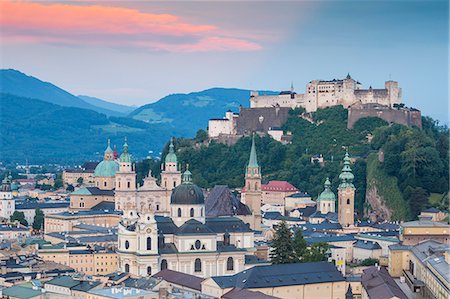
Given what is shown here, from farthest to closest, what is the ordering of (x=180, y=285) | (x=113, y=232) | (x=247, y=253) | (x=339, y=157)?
(x=339, y=157), (x=113, y=232), (x=247, y=253), (x=180, y=285)

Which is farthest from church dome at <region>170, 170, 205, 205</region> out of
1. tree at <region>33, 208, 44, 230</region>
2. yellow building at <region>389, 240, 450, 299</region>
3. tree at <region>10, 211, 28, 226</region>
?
tree at <region>10, 211, 28, 226</region>

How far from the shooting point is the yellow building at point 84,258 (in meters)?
48.7

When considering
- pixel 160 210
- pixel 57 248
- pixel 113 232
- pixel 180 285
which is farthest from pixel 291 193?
pixel 180 285

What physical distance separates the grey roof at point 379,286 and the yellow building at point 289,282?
121 cm

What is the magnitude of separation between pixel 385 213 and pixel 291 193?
25.9 ft

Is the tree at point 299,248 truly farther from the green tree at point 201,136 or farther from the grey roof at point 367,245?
the green tree at point 201,136

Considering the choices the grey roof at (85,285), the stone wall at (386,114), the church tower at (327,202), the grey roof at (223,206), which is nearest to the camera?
the grey roof at (85,285)

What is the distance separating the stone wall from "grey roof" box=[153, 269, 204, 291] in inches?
1442

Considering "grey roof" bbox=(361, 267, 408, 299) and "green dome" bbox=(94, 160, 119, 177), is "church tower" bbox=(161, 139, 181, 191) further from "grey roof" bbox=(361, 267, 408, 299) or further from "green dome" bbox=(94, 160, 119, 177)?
"grey roof" bbox=(361, 267, 408, 299)

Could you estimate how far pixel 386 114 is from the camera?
256 ft

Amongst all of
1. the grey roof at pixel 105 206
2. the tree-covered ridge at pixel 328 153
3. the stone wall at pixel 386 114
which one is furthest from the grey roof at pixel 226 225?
the stone wall at pixel 386 114

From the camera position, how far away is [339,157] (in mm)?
75625

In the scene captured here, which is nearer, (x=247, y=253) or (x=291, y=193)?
(x=247, y=253)

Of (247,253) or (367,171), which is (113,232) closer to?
(247,253)
